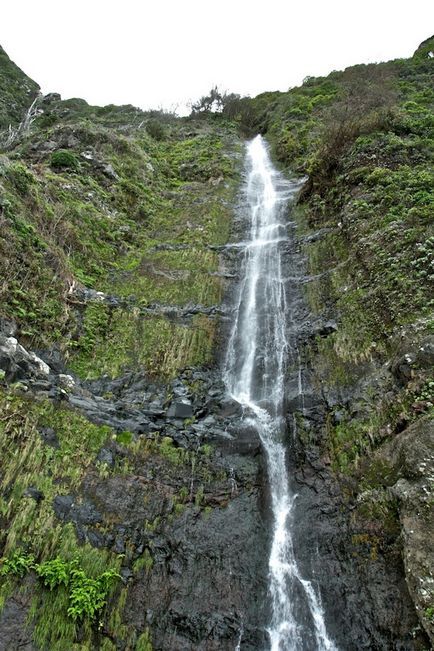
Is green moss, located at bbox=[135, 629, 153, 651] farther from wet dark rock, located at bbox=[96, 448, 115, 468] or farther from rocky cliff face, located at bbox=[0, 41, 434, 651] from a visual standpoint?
wet dark rock, located at bbox=[96, 448, 115, 468]

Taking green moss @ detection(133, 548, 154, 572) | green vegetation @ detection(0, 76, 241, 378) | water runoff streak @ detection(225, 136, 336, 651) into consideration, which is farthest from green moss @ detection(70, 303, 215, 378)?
green moss @ detection(133, 548, 154, 572)

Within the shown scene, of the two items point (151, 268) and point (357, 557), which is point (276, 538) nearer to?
point (357, 557)

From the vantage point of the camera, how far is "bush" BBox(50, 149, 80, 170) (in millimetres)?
21922

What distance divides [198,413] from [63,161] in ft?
54.2

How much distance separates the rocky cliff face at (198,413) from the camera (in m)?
7.58

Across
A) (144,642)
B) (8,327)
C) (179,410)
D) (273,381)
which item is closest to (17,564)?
(144,642)

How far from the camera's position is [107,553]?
7.96 m

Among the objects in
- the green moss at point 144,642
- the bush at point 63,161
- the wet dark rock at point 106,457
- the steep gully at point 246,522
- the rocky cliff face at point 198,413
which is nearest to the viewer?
the green moss at point 144,642

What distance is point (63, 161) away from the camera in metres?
22.0

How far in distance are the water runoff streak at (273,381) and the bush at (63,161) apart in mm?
9743

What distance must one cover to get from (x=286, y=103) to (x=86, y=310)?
3740cm

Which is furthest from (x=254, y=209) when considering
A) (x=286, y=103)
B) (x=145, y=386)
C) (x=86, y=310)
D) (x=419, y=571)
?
(x=286, y=103)

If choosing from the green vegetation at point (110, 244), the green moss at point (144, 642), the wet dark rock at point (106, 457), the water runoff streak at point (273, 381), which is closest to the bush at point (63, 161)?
the green vegetation at point (110, 244)

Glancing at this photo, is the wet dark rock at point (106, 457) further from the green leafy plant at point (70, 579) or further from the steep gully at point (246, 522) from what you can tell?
the green leafy plant at point (70, 579)
